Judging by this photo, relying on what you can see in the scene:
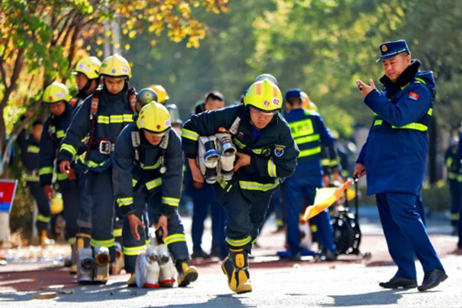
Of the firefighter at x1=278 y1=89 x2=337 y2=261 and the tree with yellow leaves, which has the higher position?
the tree with yellow leaves

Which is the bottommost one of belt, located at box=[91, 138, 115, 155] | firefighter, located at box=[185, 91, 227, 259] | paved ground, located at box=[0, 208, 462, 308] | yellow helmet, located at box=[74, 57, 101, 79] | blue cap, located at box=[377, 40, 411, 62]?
paved ground, located at box=[0, 208, 462, 308]

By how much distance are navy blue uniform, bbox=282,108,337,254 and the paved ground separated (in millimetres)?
361

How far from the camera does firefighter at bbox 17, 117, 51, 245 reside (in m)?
17.2

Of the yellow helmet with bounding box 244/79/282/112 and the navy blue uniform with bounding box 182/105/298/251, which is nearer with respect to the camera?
the yellow helmet with bounding box 244/79/282/112

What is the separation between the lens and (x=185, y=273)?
11039mm

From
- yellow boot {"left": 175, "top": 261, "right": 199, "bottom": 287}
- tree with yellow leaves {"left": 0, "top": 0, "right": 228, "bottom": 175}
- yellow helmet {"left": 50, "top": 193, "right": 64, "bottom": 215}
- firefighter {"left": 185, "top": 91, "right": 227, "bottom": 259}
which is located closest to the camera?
yellow boot {"left": 175, "top": 261, "right": 199, "bottom": 287}

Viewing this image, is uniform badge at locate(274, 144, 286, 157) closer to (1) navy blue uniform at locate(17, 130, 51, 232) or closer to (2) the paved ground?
(2) the paved ground

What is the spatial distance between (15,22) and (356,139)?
48306 mm

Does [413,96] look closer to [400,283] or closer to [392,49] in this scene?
[392,49]

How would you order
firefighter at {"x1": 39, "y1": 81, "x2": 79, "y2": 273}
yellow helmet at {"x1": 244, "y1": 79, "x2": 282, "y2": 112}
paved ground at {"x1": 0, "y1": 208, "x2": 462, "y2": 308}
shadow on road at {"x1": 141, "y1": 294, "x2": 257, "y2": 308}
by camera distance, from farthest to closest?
firefighter at {"x1": 39, "y1": 81, "x2": 79, "y2": 273} < yellow helmet at {"x1": 244, "y1": 79, "x2": 282, "y2": 112} < paved ground at {"x1": 0, "y1": 208, "x2": 462, "y2": 308} < shadow on road at {"x1": 141, "y1": 294, "x2": 257, "y2": 308}

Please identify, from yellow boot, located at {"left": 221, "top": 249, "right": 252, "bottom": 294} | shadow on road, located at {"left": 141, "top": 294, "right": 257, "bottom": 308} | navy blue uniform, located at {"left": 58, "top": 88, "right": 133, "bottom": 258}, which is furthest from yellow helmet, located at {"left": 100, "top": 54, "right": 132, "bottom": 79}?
shadow on road, located at {"left": 141, "top": 294, "right": 257, "bottom": 308}

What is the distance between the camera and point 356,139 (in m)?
61.8

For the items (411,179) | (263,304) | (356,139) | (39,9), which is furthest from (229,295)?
(356,139)

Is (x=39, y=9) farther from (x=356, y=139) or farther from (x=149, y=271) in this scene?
(x=356, y=139)
